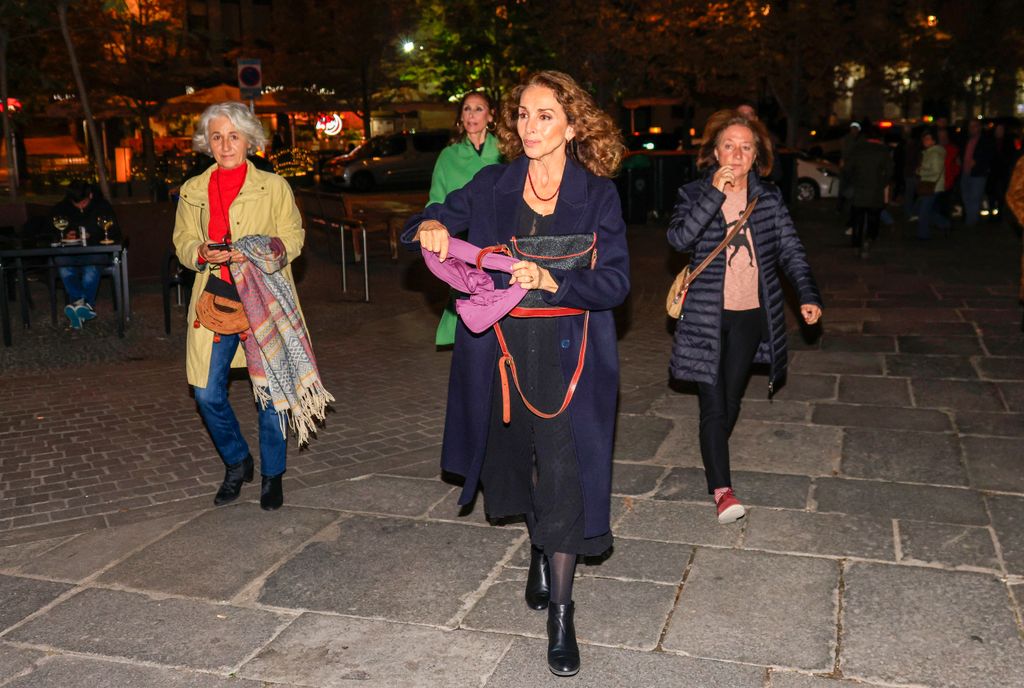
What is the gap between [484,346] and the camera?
3836mm

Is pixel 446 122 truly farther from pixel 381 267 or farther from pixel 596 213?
pixel 596 213

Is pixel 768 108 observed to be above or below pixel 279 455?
above

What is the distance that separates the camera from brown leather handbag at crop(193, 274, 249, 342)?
505 centimetres

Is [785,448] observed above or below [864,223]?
below

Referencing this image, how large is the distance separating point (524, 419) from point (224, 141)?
217 cm

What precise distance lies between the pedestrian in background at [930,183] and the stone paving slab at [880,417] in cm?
1041

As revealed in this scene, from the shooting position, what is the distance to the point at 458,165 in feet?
22.0

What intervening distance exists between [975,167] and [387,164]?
1795 centimetres

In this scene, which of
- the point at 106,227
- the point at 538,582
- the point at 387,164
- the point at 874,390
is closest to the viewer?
the point at 538,582

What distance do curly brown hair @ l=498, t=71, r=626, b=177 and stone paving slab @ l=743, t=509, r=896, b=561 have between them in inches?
79.0

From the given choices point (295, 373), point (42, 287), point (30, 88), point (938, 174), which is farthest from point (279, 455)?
point (30, 88)

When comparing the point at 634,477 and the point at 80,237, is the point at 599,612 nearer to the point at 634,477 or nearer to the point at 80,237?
the point at 634,477

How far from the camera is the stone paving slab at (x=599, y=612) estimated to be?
4098 mm

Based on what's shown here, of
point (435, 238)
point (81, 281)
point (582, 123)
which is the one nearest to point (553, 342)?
point (435, 238)
